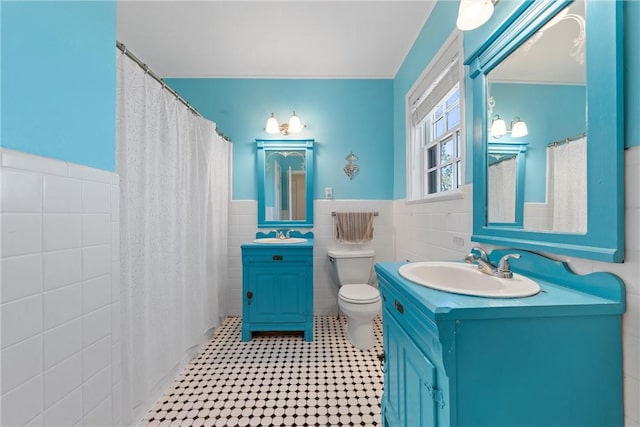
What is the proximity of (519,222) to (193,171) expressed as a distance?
1960mm

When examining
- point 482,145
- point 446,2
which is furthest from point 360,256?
point 446,2

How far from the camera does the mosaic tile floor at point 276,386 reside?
128cm

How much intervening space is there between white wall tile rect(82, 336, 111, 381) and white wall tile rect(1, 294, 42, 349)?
22 cm

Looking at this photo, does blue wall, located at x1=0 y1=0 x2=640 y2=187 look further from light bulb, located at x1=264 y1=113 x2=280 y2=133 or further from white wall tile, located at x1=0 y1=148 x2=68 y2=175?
light bulb, located at x1=264 y1=113 x2=280 y2=133

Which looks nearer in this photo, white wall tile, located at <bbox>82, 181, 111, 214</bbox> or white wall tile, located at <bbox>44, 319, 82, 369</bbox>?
white wall tile, located at <bbox>44, 319, 82, 369</bbox>

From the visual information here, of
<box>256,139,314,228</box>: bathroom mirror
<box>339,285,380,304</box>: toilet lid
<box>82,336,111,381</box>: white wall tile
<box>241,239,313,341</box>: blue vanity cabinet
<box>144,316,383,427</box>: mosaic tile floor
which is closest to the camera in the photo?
<box>82,336,111,381</box>: white wall tile

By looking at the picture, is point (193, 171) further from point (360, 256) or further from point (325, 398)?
point (325, 398)

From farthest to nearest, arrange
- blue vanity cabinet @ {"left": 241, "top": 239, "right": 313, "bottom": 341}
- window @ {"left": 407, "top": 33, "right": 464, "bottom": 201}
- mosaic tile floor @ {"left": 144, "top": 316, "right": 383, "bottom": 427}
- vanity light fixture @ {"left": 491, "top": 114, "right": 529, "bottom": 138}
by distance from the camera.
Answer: blue vanity cabinet @ {"left": 241, "top": 239, "right": 313, "bottom": 341}
window @ {"left": 407, "top": 33, "right": 464, "bottom": 201}
mosaic tile floor @ {"left": 144, "top": 316, "right": 383, "bottom": 427}
vanity light fixture @ {"left": 491, "top": 114, "right": 529, "bottom": 138}

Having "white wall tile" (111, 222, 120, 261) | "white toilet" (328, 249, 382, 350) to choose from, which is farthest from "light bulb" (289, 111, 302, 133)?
"white wall tile" (111, 222, 120, 261)

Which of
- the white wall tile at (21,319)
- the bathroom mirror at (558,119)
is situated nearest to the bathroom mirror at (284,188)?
the bathroom mirror at (558,119)

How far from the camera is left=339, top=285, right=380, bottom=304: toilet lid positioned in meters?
1.81

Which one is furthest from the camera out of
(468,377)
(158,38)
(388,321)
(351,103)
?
(351,103)

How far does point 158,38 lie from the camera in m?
1.97

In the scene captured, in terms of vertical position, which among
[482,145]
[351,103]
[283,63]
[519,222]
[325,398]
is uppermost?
[283,63]
